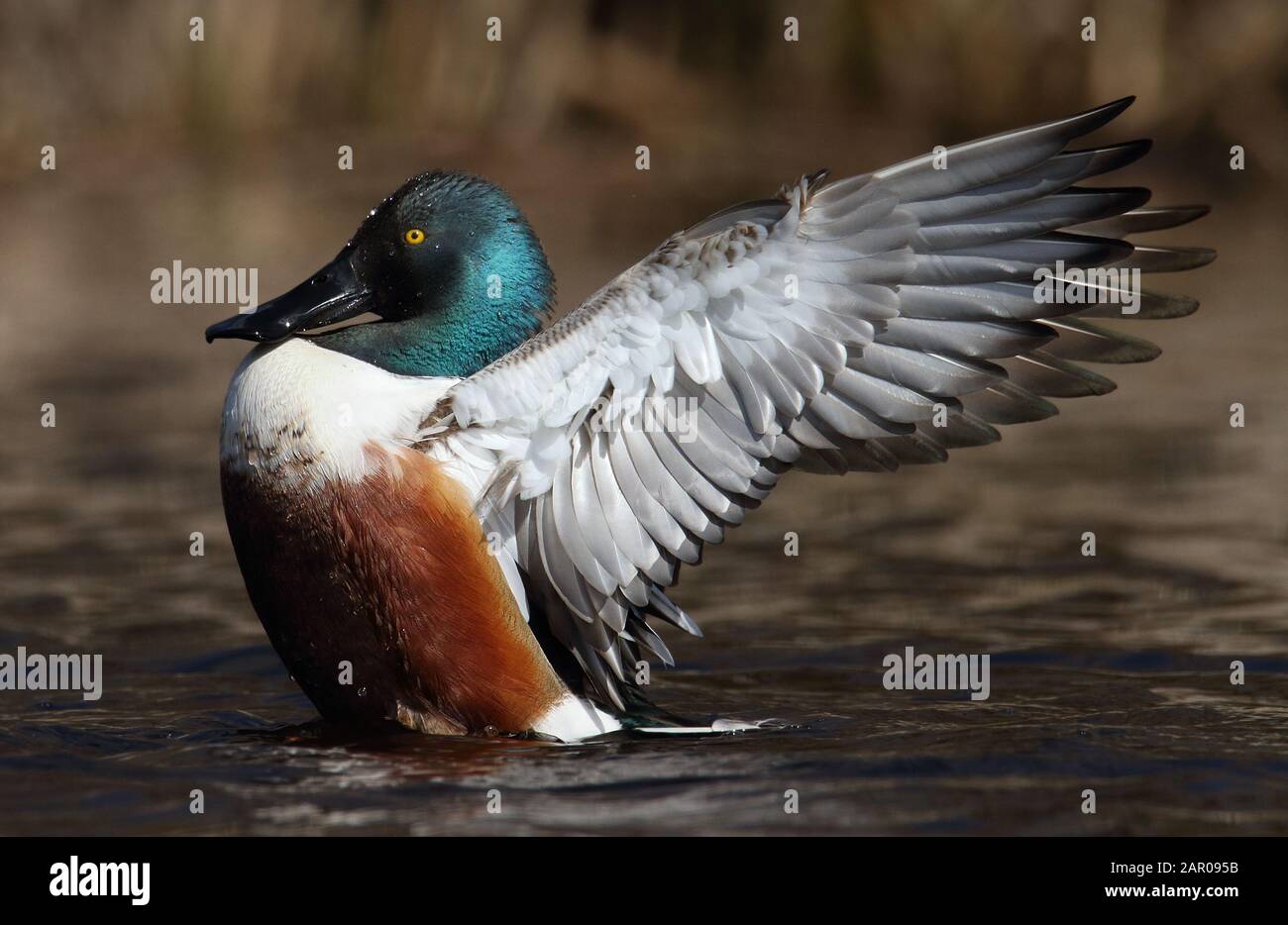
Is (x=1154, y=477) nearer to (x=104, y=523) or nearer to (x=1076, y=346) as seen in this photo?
(x=1076, y=346)

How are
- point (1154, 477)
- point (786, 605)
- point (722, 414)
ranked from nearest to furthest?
point (722, 414) → point (786, 605) → point (1154, 477)

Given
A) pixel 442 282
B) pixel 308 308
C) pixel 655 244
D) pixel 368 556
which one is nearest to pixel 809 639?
pixel 442 282

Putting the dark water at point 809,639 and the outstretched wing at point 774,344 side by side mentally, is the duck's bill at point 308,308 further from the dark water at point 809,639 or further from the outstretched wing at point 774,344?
the dark water at point 809,639

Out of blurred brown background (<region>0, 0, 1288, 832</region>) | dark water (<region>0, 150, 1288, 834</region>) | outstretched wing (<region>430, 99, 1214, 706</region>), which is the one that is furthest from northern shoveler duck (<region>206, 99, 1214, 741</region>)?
blurred brown background (<region>0, 0, 1288, 832</region>)

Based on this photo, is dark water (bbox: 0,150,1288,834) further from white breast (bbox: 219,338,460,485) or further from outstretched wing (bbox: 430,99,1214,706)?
white breast (bbox: 219,338,460,485)

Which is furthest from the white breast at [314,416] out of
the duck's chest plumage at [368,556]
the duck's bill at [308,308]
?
the duck's bill at [308,308]
